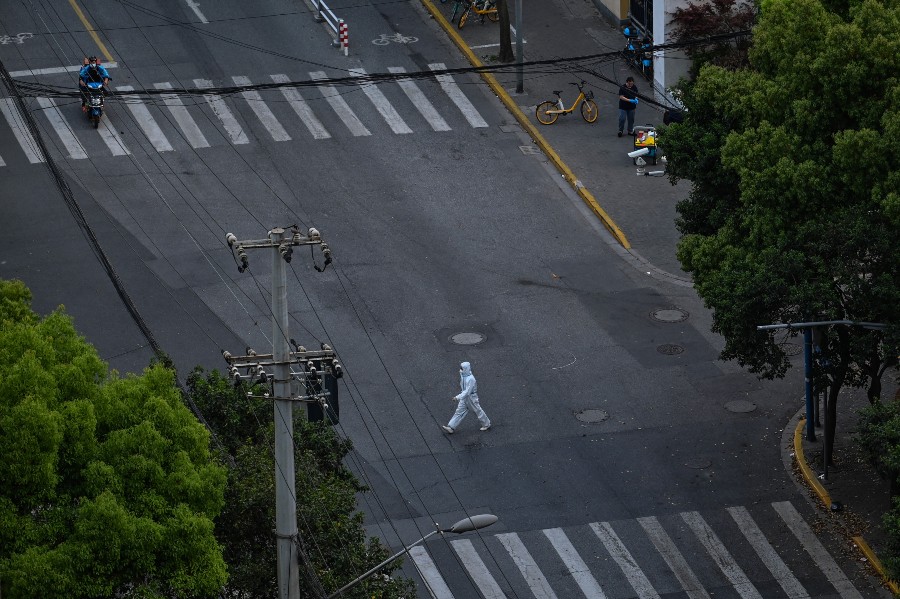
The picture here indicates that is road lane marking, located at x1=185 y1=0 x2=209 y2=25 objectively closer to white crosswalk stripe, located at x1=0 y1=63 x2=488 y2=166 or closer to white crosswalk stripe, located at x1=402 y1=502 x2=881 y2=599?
→ white crosswalk stripe, located at x1=0 y1=63 x2=488 y2=166

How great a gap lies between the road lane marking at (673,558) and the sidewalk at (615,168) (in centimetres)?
265

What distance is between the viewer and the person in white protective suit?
27500 mm

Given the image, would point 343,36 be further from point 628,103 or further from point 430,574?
point 430,574

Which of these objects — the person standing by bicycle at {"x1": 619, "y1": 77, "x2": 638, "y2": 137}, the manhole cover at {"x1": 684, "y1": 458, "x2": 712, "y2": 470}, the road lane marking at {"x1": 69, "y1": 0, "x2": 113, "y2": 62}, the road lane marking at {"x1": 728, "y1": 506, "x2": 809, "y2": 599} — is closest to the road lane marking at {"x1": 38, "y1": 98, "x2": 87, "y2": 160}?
the road lane marking at {"x1": 69, "y1": 0, "x2": 113, "y2": 62}

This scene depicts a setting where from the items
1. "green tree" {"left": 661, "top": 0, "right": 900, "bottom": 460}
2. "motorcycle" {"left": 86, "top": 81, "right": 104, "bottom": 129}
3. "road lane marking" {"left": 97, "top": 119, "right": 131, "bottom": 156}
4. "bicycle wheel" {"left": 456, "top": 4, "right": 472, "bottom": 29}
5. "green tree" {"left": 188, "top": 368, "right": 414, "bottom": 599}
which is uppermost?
"bicycle wheel" {"left": 456, "top": 4, "right": 472, "bottom": 29}

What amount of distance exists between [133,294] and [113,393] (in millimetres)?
15921

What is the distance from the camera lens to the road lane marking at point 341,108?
40484 millimetres

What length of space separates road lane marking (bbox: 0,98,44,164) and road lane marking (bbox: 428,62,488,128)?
10877 millimetres

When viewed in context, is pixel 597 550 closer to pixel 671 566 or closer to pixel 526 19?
pixel 671 566

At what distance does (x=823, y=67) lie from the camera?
23.5m

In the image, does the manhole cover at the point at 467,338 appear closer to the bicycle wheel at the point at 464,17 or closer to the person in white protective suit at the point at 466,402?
the person in white protective suit at the point at 466,402

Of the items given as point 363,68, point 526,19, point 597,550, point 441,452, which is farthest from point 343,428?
point 526,19

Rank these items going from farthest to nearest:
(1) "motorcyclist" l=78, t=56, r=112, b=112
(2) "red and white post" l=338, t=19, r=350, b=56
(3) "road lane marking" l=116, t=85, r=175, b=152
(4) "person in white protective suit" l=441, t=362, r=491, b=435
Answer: (2) "red and white post" l=338, t=19, r=350, b=56 → (1) "motorcyclist" l=78, t=56, r=112, b=112 → (3) "road lane marking" l=116, t=85, r=175, b=152 → (4) "person in white protective suit" l=441, t=362, r=491, b=435

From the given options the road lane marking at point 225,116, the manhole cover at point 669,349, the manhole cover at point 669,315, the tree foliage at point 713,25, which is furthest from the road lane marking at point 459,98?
the manhole cover at point 669,349
